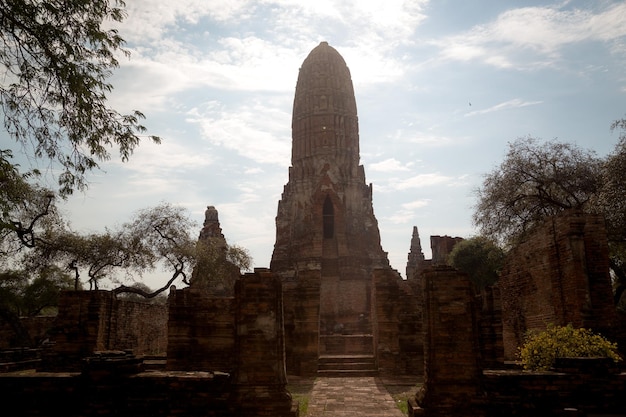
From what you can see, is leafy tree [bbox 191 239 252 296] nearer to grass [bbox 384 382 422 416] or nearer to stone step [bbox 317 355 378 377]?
stone step [bbox 317 355 378 377]

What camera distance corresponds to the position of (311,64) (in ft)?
114

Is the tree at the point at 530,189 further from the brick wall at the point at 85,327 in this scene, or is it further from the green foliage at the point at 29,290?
the green foliage at the point at 29,290

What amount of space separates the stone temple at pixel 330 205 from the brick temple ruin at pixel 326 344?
1984 mm

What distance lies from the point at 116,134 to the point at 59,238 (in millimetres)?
16807

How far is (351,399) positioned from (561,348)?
395 cm

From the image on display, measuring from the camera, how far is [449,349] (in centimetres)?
705

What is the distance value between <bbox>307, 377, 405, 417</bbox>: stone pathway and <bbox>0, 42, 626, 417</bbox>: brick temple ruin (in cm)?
111

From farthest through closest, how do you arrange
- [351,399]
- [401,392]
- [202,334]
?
1. [202,334]
2. [401,392]
3. [351,399]

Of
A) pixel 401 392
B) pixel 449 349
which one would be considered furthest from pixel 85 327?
pixel 449 349

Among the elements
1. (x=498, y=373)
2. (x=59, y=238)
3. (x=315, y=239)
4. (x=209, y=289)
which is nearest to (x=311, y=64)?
(x=315, y=239)

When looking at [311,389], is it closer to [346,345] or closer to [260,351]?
[260,351]

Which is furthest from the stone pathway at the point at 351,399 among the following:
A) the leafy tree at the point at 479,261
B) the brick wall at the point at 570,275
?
the leafy tree at the point at 479,261

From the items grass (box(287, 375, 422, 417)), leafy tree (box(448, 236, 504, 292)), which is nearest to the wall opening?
leafy tree (box(448, 236, 504, 292))

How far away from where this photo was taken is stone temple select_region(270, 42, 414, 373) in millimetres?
27516
